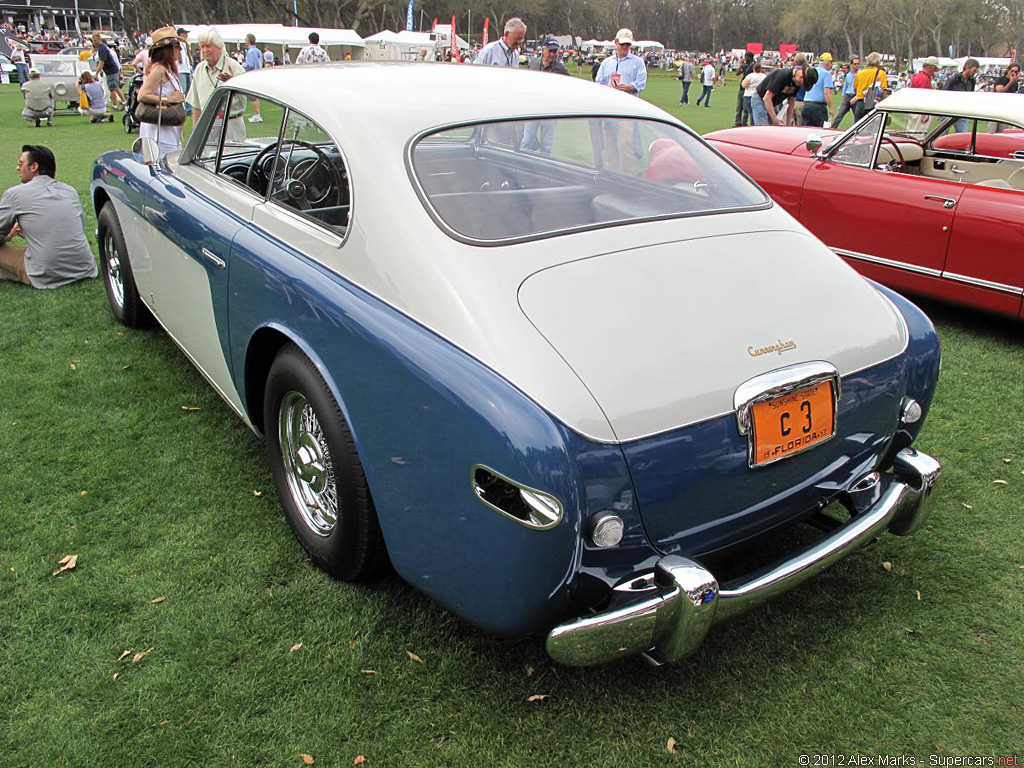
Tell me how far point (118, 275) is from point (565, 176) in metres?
3.19

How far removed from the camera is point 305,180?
3.12m

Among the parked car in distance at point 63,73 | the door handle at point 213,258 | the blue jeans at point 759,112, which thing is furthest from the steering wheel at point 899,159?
the parked car in distance at point 63,73

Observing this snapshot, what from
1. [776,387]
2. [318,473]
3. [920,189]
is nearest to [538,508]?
[776,387]

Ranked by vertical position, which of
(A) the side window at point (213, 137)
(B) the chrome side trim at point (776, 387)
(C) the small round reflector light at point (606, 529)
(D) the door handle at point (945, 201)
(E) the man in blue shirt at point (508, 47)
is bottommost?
(C) the small round reflector light at point (606, 529)

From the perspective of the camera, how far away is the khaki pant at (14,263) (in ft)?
19.1

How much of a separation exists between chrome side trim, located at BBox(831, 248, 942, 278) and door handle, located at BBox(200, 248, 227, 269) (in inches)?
157

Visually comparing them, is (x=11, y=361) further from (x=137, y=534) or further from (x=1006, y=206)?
(x=1006, y=206)

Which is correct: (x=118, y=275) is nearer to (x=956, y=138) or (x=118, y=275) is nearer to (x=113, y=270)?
(x=113, y=270)

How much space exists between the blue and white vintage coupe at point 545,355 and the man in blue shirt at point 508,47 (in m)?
6.62

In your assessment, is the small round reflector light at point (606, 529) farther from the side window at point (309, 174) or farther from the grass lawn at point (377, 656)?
the side window at point (309, 174)

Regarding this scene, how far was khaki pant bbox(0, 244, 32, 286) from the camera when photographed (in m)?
5.82

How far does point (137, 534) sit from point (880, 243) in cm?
506

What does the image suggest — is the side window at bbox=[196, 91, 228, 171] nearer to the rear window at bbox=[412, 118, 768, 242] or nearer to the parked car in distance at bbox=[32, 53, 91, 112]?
the rear window at bbox=[412, 118, 768, 242]

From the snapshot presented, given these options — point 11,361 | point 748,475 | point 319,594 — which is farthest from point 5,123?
point 748,475
